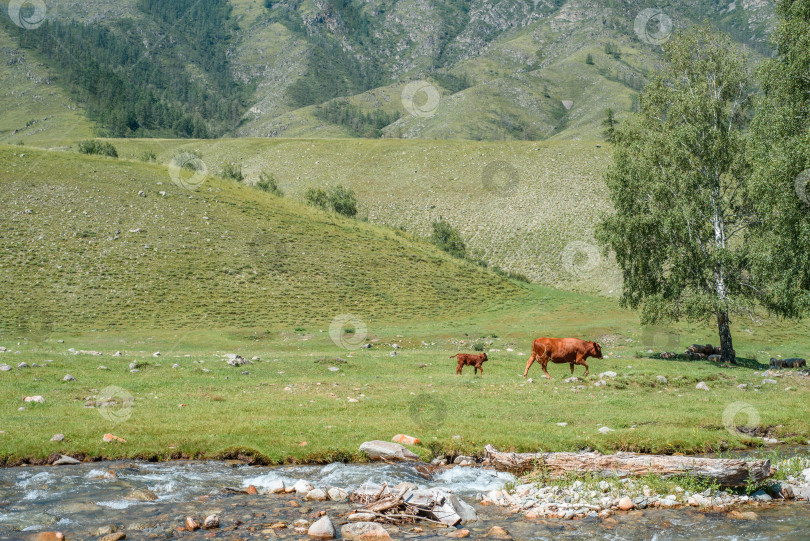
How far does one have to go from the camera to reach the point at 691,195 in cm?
3319

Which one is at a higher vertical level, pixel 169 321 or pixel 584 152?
pixel 584 152

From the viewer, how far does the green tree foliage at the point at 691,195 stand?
106ft

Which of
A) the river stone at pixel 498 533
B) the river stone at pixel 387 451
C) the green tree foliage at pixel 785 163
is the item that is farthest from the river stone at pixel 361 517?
the green tree foliage at pixel 785 163

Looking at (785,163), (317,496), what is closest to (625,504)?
(317,496)

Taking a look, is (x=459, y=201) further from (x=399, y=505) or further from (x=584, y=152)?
(x=399, y=505)

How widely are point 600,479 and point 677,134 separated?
2700 cm

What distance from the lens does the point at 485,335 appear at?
4669cm

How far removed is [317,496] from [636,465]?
7.43 metres

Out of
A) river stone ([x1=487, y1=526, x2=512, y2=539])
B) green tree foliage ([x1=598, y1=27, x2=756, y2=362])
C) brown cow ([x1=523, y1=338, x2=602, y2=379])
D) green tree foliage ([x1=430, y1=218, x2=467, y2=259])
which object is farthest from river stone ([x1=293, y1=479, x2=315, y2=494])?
green tree foliage ([x1=430, y1=218, x2=467, y2=259])

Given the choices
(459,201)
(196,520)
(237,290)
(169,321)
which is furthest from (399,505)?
(459,201)

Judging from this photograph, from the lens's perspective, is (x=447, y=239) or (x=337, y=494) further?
(x=447, y=239)

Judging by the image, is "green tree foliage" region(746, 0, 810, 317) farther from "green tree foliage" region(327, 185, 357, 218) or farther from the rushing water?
"green tree foliage" region(327, 185, 357, 218)

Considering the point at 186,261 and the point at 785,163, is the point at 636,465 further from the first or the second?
the point at 186,261

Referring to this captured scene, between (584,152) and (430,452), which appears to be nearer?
(430,452)
